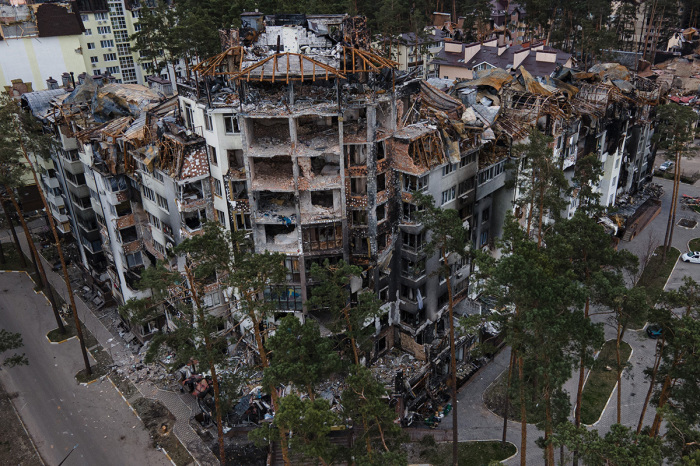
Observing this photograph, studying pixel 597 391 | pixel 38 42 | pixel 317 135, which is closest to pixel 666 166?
pixel 597 391

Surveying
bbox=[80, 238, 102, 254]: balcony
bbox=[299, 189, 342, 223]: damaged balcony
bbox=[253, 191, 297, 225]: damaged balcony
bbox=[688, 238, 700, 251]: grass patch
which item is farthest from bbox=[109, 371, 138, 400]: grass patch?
bbox=[688, 238, 700, 251]: grass patch

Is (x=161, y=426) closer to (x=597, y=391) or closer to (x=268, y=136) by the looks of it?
(x=268, y=136)

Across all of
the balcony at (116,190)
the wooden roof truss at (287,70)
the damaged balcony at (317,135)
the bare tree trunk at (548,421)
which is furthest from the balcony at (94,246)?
the bare tree trunk at (548,421)

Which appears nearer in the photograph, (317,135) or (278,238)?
(317,135)

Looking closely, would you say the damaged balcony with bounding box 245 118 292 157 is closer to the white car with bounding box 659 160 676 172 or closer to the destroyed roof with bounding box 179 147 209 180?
the destroyed roof with bounding box 179 147 209 180

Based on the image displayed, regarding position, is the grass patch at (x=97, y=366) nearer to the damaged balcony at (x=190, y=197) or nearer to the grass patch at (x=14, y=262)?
the grass patch at (x=14, y=262)

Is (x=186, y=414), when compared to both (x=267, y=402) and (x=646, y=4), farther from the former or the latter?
(x=646, y=4)

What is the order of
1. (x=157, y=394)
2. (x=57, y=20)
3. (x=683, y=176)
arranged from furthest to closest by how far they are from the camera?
(x=683, y=176)
(x=57, y=20)
(x=157, y=394)
